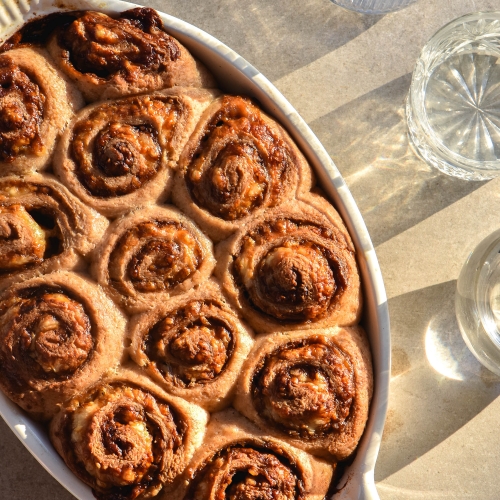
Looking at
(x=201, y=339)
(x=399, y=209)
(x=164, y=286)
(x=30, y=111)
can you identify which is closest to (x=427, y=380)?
(x=399, y=209)

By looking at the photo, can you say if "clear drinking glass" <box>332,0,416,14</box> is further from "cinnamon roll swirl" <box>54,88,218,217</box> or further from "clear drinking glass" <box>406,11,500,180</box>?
"cinnamon roll swirl" <box>54,88,218,217</box>

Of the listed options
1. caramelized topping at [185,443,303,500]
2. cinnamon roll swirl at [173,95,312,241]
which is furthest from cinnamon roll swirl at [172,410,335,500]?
cinnamon roll swirl at [173,95,312,241]

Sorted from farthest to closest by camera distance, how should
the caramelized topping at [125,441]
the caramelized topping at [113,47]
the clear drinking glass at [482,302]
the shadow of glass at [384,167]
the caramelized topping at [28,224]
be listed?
the shadow of glass at [384,167]
the clear drinking glass at [482,302]
the caramelized topping at [113,47]
the caramelized topping at [28,224]
the caramelized topping at [125,441]

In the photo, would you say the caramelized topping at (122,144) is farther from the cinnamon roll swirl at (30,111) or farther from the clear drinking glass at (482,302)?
the clear drinking glass at (482,302)

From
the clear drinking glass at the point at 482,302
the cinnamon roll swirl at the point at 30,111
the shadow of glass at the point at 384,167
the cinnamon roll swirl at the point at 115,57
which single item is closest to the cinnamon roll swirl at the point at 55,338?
the cinnamon roll swirl at the point at 30,111

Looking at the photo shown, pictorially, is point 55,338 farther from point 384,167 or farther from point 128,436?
point 384,167
